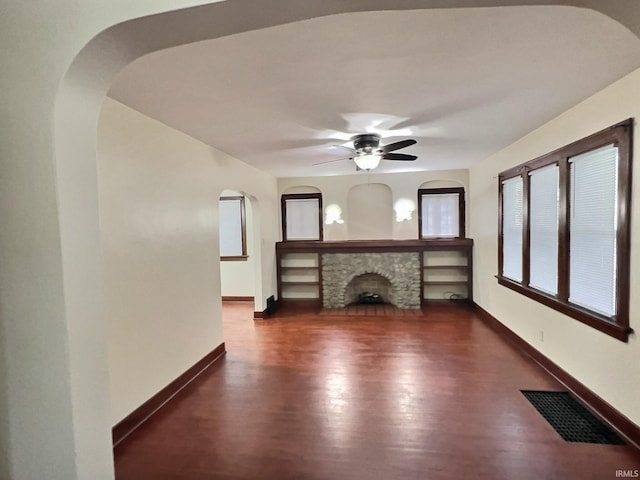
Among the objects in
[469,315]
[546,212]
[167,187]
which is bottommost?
[469,315]

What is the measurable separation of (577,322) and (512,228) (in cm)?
159

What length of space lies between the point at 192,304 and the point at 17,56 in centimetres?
255

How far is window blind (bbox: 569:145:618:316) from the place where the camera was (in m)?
2.39

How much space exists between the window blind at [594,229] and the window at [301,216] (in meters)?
4.09

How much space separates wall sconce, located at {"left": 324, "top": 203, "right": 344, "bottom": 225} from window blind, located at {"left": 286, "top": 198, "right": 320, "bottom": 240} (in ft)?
0.71

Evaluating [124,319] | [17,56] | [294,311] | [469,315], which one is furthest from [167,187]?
[469,315]

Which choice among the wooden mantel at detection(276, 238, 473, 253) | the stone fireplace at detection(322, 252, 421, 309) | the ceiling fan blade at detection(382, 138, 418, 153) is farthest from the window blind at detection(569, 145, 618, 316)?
the stone fireplace at detection(322, 252, 421, 309)

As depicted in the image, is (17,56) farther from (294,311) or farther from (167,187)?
(294,311)

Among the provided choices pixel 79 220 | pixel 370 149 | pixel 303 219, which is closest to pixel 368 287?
pixel 303 219

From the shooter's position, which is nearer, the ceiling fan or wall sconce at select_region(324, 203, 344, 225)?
the ceiling fan

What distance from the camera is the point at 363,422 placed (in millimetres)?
2404

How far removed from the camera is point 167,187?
290 centimetres

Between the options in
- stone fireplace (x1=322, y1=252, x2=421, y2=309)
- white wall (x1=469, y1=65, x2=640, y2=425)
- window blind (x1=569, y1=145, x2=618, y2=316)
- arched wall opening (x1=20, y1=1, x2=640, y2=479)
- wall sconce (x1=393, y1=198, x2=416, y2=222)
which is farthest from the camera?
wall sconce (x1=393, y1=198, x2=416, y2=222)

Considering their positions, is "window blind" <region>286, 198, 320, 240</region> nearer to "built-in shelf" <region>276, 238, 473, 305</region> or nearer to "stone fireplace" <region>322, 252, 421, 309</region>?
"built-in shelf" <region>276, 238, 473, 305</region>
